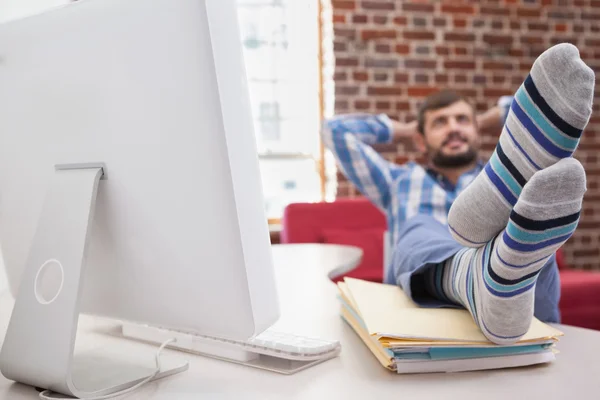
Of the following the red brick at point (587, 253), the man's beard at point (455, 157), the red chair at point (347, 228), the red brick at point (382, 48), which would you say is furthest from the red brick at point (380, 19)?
the red brick at point (587, 253)

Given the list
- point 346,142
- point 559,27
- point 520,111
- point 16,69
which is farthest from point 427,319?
point 559,27

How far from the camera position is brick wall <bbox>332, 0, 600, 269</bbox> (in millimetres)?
3547

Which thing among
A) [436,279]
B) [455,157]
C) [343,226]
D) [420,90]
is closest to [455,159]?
[455,157]

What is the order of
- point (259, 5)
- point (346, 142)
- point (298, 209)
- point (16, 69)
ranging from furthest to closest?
point (259, 5)
point (298, 209)
point (346, 142)
point (16, 69)

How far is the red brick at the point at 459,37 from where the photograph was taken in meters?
3.67

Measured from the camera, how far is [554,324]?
0.93 metres

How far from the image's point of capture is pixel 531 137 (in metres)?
0.69

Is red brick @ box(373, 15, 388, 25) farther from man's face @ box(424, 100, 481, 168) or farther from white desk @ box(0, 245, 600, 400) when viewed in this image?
white desk @ box(0, 245, 600, 400)

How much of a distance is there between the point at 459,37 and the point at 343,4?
2.53 ft

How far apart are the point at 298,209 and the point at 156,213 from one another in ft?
8.00

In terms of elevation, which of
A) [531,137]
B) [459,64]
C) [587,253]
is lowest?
[587,253]

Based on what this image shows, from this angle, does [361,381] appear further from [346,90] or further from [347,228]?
[346,90]

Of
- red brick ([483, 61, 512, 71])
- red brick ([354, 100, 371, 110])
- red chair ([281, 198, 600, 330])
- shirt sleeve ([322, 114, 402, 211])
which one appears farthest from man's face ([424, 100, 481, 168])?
red brick ([483, 61, 512, 71])

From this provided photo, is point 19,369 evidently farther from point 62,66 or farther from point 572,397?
point 572,397
